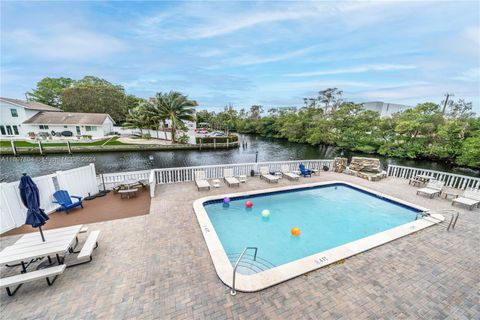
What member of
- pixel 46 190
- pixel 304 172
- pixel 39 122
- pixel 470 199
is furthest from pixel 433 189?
pixel 39 122

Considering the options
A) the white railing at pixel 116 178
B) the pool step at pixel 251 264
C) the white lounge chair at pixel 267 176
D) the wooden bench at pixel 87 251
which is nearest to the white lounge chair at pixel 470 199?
the white lounge chair at pixel 267 176

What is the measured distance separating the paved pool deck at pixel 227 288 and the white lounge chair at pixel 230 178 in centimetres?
380

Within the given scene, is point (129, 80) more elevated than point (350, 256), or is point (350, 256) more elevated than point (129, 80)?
point (129, 80)

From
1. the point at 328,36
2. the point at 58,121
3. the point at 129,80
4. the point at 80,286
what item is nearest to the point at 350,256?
the point at 80,286

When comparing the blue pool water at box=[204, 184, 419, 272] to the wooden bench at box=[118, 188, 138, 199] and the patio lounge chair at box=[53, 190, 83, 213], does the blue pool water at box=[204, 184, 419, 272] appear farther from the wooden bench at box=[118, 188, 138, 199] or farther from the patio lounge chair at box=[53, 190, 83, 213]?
the patio lounge chair at box=[53, 190, 83, 213]

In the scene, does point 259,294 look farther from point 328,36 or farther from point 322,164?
point 328,36

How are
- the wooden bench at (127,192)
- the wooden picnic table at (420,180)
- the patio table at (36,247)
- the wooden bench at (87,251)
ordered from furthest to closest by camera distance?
1. the wooden picnic table at (420,180)
2. the wooden bench at (127,192)
3. the wooden bench at (87,251)
4. the patio table at (36,247)

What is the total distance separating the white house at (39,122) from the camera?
81.7ft

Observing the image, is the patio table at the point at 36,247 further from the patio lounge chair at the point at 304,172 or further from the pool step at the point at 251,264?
the patio lounge chair at the point at 304,172

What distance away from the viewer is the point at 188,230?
5.11 meters

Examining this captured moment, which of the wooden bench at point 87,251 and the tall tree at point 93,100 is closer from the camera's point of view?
the wooden bench at point 87,251

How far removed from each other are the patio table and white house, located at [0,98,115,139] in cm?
3135

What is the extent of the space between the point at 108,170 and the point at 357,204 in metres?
21.2

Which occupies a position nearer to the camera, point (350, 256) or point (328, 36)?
point (350, 256)
